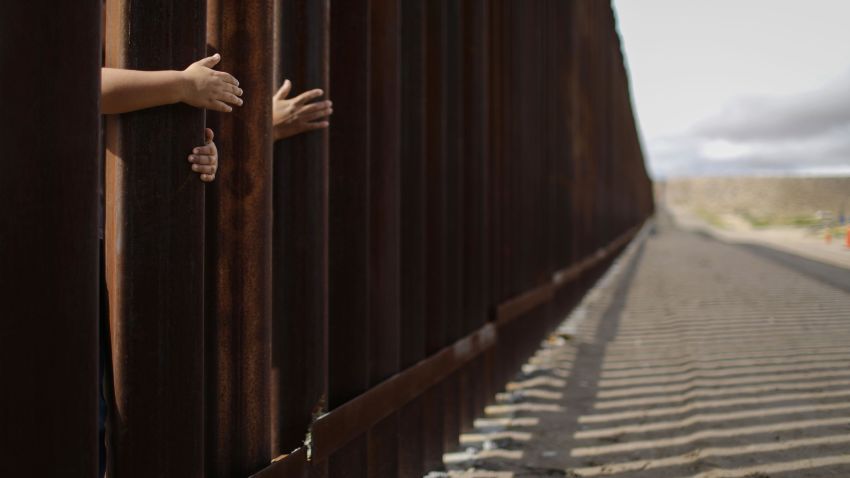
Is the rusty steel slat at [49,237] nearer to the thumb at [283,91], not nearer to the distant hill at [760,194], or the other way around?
the thumb at [283,91]

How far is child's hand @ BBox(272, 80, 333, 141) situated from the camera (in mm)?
2068

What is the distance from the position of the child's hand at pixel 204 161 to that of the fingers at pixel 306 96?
18.9 inches

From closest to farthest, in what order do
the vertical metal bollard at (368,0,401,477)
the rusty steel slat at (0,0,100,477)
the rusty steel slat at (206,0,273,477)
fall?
the rusty steel slat at (0,0,100,477) < the rusty steel slat at (206,0,273,477) < the vertical metal bollard at (368,0,401,477)

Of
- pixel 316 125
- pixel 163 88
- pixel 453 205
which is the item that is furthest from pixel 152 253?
pixel 453 205

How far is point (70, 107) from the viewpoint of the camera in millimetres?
1283

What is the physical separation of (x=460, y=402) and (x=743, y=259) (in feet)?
57.0

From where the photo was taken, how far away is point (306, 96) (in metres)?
2.12

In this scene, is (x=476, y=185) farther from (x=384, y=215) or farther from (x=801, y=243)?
(x=801, y=243)

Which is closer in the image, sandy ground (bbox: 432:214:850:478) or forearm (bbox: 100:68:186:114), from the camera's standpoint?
forearm (bbox: 100:68:186:114)

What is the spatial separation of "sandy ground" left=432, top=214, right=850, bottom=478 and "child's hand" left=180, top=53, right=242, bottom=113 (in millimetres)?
2127

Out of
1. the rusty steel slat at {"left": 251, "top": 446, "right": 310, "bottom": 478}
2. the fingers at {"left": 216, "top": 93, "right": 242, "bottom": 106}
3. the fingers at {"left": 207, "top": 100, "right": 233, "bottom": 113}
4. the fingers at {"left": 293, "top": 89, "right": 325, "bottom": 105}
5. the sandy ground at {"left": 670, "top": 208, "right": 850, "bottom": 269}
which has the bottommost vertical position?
the rusty steel slat at {"left": 251, "top": 446, "right": 310, "bottom": 478}

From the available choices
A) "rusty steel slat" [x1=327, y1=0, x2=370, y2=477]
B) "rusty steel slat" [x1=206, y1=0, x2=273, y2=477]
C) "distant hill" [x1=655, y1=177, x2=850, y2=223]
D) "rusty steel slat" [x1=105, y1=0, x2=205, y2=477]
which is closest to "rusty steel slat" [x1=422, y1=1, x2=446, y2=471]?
"rusty steel slat" [x1=327, y1=0, x2=370, y2=477]

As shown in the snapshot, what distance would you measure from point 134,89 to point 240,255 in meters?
0.50

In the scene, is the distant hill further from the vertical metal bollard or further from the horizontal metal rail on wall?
the vertical metal bollard
